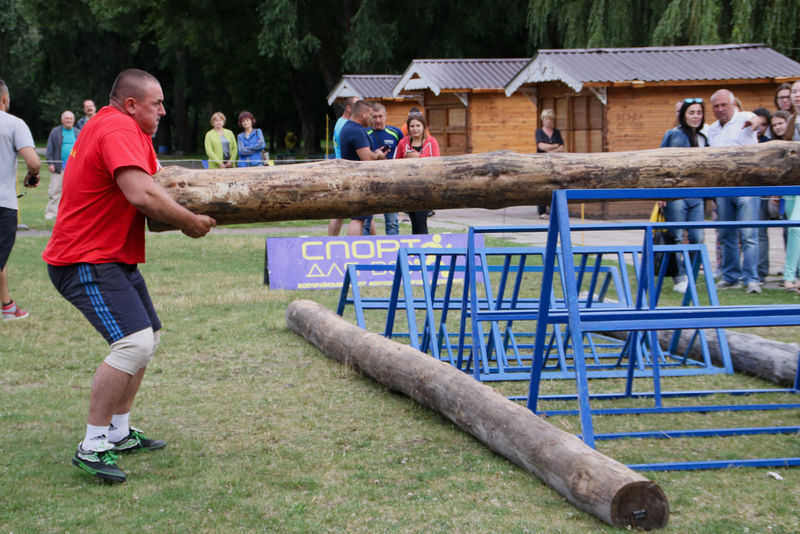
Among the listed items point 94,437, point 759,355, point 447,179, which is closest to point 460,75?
point 759,355

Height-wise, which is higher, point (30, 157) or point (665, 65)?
point (665, 65)

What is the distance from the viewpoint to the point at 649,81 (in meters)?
18.7

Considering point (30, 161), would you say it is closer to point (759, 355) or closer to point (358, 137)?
point (358, 137)

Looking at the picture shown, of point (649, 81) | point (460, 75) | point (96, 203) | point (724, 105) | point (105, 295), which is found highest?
point (460, 75)

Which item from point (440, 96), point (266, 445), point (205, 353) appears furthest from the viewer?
point (440, 96)

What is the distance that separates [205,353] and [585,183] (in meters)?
3.57

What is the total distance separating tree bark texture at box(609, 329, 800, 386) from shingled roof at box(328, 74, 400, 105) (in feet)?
77.9

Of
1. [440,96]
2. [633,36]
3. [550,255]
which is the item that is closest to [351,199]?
[550,255]

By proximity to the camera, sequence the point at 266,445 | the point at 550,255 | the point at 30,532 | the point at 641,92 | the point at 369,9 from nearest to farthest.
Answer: the point at 30,532 → the point at 550,255 → the point at 266,445 → the point at 641,92 → the point at 369,9

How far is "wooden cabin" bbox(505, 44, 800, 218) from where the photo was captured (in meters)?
18.7

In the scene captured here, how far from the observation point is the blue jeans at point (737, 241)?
10203 mm

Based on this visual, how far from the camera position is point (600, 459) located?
404cm

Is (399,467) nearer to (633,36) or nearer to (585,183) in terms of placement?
(585,183)

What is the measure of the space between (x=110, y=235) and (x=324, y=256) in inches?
252
